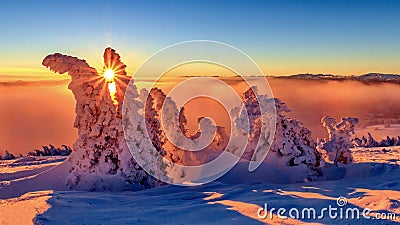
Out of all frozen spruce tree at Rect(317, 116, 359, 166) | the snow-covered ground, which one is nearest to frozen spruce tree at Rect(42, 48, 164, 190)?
the snow-covered ground

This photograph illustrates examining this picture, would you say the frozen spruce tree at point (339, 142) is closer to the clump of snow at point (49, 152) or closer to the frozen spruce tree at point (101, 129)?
the frozen spruce tree at point (101, 129)

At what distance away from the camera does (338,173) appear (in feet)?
39.5

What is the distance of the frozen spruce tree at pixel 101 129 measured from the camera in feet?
36.1

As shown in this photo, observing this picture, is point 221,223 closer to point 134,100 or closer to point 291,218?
point 291,218

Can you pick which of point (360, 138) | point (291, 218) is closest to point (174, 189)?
point (291, 218)

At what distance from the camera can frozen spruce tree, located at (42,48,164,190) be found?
11.0 meters

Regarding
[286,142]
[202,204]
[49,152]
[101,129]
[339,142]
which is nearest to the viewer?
[202,204]

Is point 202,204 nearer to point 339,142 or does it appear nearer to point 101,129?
point 101,129

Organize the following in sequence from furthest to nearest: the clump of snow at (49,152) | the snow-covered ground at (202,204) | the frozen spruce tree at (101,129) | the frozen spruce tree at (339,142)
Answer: the clump of snow at (49,152)
the frozen spruce tree at (339,142)
the frozen spruce tree at (101,129)
the snow-covered ground at (202,204)

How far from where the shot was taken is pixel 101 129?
37.2ft

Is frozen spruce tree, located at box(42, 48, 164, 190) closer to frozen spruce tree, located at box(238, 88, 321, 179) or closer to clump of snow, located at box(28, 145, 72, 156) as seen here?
frozen spruce tree, located at box(238, 88, 321, 179)

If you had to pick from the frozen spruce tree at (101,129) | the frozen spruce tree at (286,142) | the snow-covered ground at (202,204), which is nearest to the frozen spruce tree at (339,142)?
the frozen spruce tree at (286,142)

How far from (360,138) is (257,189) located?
18802mm

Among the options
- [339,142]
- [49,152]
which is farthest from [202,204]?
[49,152]
